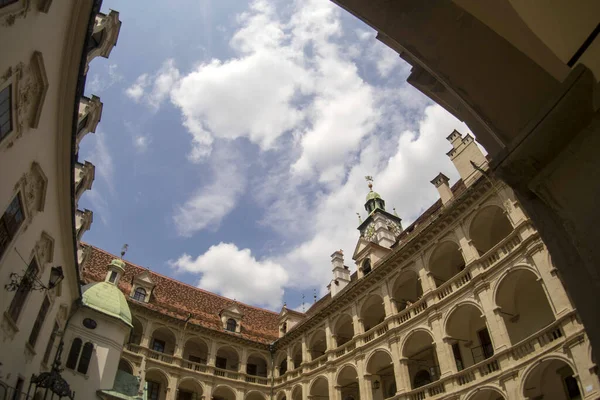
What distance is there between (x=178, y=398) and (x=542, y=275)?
80.5ft

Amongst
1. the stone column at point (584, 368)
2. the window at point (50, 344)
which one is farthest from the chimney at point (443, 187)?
the window at point (50, 344)

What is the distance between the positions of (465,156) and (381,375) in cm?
1369

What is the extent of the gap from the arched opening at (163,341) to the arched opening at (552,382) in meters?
22.9

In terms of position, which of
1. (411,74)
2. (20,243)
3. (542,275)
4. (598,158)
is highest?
(542,275)

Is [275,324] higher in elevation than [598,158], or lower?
higher

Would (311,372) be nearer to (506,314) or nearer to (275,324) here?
(275,324)

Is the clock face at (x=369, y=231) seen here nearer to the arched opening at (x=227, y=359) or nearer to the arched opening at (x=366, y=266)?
the arched opening at (x=366, y=266)

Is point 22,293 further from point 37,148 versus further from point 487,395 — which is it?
point 487,395

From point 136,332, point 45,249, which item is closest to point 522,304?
point 45,249

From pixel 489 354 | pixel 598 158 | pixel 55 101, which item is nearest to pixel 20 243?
pixel 55 101

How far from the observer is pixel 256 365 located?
107 feet

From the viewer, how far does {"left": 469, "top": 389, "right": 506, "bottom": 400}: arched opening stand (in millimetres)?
16047

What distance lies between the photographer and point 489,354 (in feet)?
60.5

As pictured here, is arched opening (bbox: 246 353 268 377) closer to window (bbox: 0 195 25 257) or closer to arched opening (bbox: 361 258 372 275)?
arched opening (bbox: 361 258 372 275)
